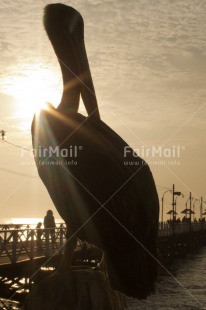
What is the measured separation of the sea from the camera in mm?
28986

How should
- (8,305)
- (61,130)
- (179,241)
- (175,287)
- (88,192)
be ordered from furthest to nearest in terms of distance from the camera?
1. (179,241)
2. (175,287)
3. (8,305)
4. (61,130)
5. (88,192)

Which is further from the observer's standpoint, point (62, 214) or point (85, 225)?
point (62, 214)

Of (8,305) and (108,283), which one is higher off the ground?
(108,283)

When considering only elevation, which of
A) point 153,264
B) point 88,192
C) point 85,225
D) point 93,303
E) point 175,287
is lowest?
point 175,287

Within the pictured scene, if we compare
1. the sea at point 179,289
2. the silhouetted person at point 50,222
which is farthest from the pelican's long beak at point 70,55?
the sea at point 179,289

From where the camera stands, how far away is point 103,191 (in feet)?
13.2

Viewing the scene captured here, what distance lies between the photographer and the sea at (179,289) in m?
29.0

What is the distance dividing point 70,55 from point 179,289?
31.8m

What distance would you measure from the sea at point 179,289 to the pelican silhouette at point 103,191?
21137 millimetres

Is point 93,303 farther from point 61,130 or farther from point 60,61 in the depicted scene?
point 60,61

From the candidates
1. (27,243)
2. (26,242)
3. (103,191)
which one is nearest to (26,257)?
(27,243)

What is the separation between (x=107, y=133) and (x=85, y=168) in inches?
20.8

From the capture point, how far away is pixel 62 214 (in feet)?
14.8

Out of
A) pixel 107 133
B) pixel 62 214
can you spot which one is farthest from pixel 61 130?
pixel 62 214
